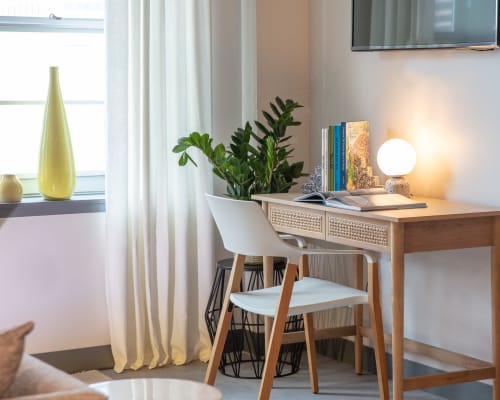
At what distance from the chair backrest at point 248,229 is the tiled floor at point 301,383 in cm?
66

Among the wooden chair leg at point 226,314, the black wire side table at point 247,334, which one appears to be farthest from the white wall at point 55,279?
the wooden chair leg at point 226,314

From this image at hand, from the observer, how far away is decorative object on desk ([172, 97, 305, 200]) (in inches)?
152

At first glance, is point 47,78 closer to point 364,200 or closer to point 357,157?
point 357,157

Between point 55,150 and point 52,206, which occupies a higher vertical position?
point 55,150

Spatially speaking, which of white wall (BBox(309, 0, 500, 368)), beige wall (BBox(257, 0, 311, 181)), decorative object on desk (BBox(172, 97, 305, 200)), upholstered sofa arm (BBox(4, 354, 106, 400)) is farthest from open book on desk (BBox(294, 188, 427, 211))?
upholstered sofa arm (BBox(4, 354, 106, 400))

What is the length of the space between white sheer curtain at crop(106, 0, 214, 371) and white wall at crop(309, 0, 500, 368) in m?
0.69

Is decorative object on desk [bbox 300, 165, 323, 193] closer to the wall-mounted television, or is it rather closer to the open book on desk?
the open book on desk

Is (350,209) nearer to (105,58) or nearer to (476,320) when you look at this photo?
(476,320)

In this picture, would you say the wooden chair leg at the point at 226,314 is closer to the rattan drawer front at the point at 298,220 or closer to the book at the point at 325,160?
the rattan drawer front at the point at 298,220

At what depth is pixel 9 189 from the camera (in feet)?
12.6

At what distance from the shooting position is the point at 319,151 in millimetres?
4309

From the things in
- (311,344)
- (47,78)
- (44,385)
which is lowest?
(311,344)

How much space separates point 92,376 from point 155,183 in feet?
2.77

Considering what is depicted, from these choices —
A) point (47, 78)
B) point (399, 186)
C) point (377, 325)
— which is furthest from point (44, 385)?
point (47, 78)
